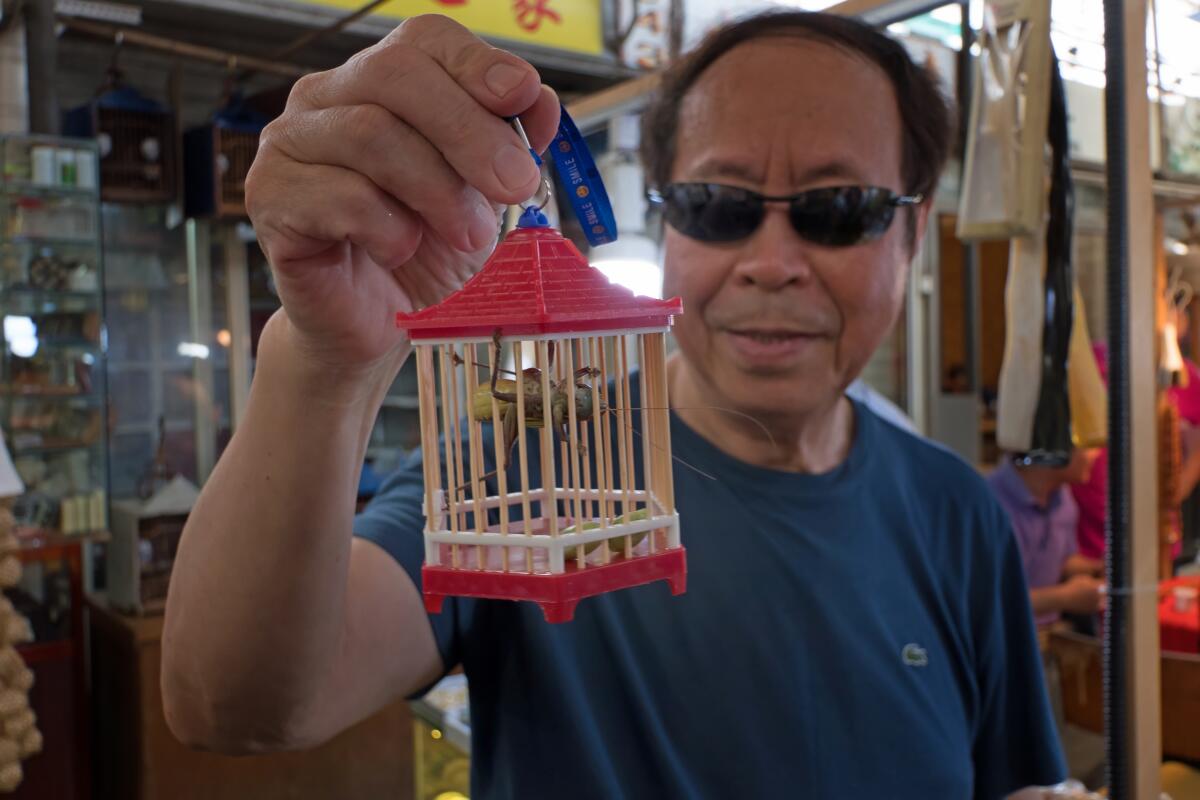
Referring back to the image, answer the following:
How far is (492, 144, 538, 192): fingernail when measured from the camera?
0.74 meters

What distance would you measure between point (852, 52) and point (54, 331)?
170 inches

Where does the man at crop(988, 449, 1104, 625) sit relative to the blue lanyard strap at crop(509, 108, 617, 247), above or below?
below

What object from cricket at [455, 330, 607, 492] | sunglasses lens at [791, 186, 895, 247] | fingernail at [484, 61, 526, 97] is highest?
fingernail at [484, 61, 526, 97]

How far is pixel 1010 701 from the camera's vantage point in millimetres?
1761

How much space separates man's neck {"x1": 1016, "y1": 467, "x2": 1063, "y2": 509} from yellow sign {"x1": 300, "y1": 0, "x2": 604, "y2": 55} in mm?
2884

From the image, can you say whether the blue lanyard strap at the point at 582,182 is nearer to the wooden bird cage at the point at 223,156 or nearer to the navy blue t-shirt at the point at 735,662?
the navy blue t-shirt at the point at 735,662

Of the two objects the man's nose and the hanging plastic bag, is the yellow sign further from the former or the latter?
the man's nose

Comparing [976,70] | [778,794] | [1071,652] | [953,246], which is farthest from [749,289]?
[953,246]

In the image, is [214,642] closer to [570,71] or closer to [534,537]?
[534,537]

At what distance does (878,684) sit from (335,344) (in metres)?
0.97

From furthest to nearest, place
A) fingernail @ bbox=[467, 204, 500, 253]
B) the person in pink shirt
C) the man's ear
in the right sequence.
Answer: the person in pink shirt, the man's ear, fingernail @ bbox=[467, 204, 500, 253]

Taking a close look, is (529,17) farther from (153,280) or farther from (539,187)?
(539,187)

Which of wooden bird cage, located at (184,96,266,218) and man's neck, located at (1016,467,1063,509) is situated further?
wooden bird cage, located at (184,96,266,218)

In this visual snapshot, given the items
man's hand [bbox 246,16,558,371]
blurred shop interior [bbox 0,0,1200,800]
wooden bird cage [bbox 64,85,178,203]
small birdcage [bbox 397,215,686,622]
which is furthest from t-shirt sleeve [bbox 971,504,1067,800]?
wooden bird cage [bbox 64,85,178,203]
